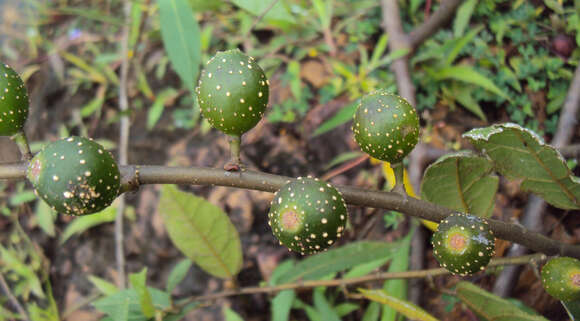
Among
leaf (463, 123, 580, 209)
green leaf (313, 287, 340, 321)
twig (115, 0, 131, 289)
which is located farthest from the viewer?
twig (115, 0, 131, 289)

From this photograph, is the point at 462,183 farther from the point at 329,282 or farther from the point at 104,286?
the point at 104,286

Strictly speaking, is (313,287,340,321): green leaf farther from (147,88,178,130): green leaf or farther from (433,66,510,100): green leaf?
(147,88,178,130): green leaf

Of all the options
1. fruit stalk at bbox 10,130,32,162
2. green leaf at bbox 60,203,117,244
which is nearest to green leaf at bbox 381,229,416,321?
fruit stalk at bbox 10,130,32,162

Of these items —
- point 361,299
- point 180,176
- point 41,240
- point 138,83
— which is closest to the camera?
point 180,176

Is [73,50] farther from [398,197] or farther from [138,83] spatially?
[398,197]

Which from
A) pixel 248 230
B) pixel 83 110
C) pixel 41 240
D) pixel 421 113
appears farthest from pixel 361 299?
pixel 83 110

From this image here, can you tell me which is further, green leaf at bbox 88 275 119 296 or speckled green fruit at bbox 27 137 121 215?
green leaf at bbox 88 275 119 296
